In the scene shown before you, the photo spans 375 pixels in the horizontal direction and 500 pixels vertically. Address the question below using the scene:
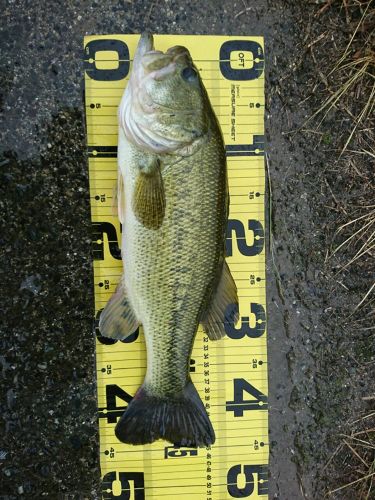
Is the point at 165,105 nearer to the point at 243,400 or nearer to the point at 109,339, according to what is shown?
the point at 109,339

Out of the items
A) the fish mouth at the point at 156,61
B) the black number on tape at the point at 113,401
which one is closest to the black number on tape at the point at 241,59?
the fish mouth at the point at 156,61

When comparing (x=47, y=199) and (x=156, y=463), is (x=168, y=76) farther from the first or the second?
(x=156, y=463)

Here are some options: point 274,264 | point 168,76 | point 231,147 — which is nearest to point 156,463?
point 274,264

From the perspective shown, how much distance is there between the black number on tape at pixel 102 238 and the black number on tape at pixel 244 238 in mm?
501

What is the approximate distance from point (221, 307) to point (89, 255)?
25.1 inches

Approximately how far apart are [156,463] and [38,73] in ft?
5.89

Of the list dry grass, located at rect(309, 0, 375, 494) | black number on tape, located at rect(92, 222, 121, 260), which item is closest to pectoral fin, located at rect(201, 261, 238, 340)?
black number on tape, located at rect(92, 222, 121, 260)

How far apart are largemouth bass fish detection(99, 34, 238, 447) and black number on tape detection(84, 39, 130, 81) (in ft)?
0.95

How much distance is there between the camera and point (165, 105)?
6.00 ft

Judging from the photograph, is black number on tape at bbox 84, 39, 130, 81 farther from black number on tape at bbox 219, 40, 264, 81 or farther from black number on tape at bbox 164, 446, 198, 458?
black number on tape at bbox 164, 446, 198, 458

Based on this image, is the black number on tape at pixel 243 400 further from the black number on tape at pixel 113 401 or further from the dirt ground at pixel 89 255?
the black number on tape at pixel 113 401

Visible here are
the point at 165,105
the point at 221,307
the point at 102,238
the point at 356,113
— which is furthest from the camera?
the point at 356,113

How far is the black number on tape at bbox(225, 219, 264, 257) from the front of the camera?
2.29 metres

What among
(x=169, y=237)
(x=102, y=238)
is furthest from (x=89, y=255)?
(x=169, y=237)
